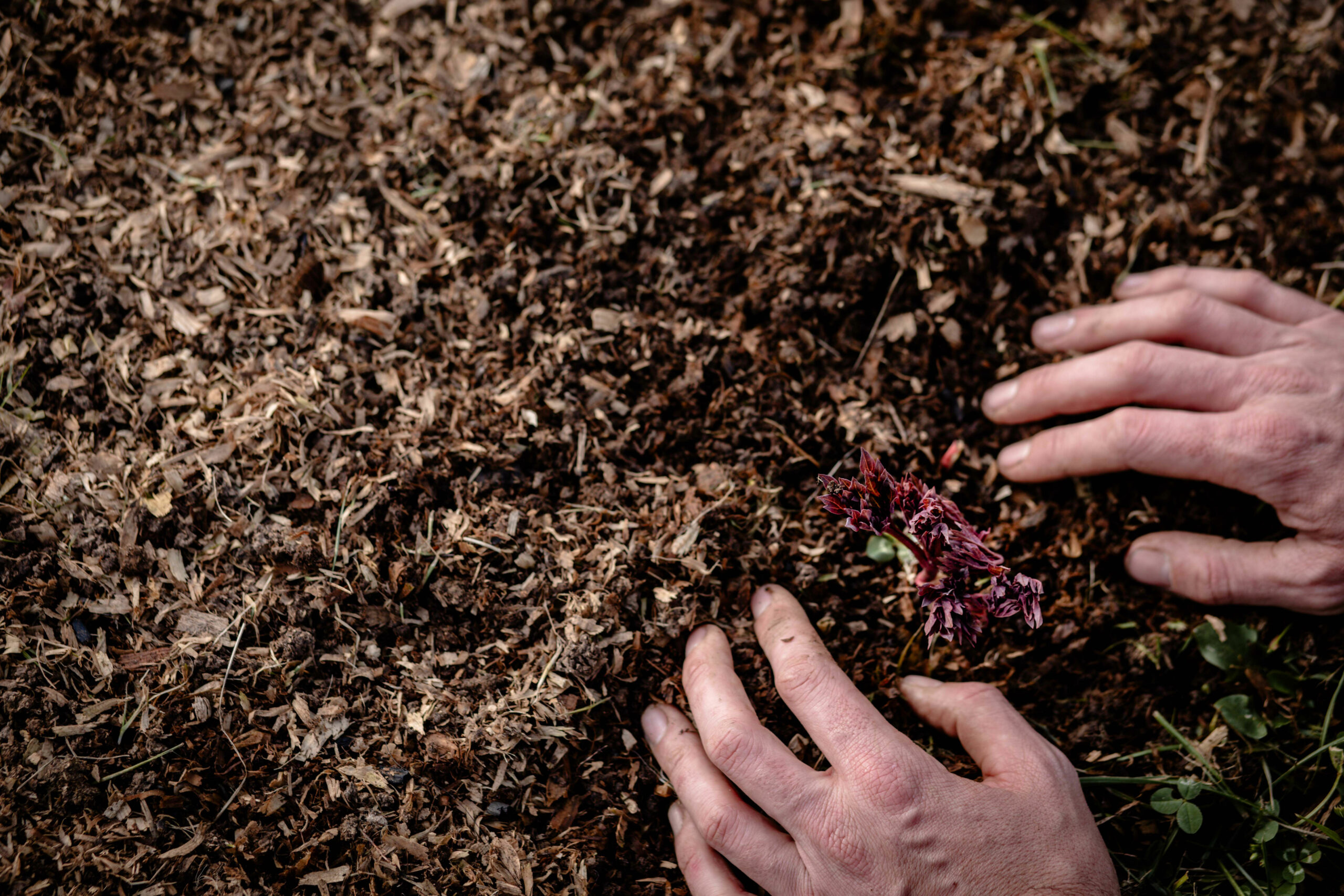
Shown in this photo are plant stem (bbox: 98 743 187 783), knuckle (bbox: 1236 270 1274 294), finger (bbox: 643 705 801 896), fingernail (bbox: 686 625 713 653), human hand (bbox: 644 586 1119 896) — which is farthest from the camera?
knuckle (bbox: 1236 270 1274 294)

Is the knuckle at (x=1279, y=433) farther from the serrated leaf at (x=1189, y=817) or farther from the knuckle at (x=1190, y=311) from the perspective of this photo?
the serrated leaf at (x=1189, y=817)

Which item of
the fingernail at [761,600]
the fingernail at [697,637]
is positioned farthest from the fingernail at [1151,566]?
the fingernail at [697,637]

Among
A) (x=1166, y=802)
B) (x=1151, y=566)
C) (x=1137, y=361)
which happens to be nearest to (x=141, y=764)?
(x=1166, y=802)

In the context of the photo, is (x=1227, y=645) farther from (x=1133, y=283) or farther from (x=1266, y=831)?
(x=1133, y=283)

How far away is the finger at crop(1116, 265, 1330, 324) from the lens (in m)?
2.44

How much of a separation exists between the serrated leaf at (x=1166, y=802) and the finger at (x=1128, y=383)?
1117mm

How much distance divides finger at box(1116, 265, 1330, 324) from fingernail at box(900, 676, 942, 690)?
4.75ft

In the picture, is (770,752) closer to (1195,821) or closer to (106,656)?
(1195,821)

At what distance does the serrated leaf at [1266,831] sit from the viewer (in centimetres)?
214

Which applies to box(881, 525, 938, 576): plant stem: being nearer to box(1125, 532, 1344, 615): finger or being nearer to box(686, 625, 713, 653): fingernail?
box(686, 625, 713, 653): fingernail

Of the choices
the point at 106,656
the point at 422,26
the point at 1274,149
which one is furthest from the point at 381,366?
the point at 1274,149

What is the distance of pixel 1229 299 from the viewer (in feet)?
8.11

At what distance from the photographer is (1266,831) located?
2.16m

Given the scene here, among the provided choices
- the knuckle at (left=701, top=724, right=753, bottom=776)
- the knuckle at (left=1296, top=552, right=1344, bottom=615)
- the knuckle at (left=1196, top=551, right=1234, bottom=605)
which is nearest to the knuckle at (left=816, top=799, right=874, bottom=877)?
the knuckle at (left=701, top=724, right=753, bottom=776)
